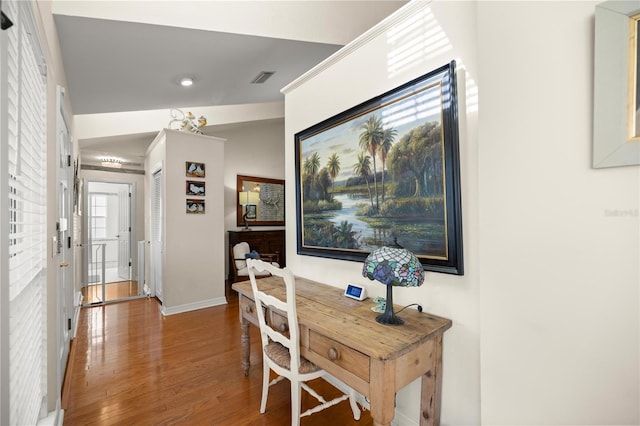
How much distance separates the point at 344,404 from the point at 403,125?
186cm

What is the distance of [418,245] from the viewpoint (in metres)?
1.65

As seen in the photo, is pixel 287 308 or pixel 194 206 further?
pixel 194 206

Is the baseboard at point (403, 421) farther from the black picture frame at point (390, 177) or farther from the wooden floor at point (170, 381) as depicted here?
the black picture frame at point (390, 177)

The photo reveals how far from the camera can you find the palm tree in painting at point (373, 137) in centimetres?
187

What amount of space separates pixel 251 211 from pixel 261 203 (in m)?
0.31

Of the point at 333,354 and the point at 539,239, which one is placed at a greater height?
the point at 539,239

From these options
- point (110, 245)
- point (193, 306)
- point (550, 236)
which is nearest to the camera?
point (550, 236)

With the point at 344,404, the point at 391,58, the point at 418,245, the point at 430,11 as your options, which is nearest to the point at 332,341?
the point at 418,245

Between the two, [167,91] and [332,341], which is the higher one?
[167,91]

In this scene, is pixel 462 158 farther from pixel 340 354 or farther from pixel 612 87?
pixel 340 354

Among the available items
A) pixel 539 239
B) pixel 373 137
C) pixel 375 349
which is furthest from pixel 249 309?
pixel 539 239

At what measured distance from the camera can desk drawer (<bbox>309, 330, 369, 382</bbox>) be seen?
1.30m

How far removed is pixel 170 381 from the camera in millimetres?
2324

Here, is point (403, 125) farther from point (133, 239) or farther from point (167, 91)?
point (133, 239)
